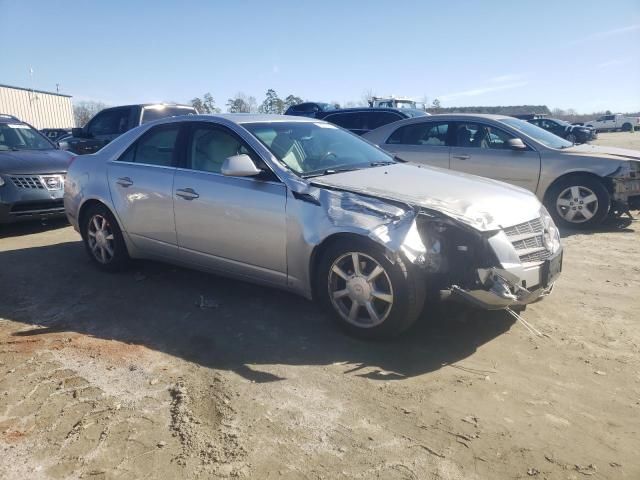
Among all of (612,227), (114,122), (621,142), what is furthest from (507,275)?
(621,142)

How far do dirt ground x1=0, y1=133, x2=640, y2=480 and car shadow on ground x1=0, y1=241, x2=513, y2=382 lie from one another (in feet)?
0.06

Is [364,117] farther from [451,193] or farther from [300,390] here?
[300,390]

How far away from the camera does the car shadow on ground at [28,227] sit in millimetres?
7589

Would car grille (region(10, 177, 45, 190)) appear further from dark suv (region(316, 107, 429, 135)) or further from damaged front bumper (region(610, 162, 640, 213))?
damaged front bumper (region(610, 162, 640, 213))

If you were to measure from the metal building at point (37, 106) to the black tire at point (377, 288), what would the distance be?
131 feet

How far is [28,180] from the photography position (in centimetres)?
734

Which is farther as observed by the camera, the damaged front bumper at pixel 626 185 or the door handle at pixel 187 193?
the damaged front bumper at pixel 626 185

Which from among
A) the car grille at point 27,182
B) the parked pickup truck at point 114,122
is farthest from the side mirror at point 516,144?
the car grille at point 27,182

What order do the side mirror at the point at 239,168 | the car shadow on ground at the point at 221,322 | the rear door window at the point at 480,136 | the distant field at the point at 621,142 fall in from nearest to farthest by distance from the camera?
the car shadow on ground at the point at 221,322 < the side mirror at the point at 239,168 < the rear door window at the point at 480,136 < the distant field at the point at 621,142

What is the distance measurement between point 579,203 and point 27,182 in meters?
7.95

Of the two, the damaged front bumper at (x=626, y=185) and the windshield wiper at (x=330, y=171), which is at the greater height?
the windshield wiper at (x=330, y=171)

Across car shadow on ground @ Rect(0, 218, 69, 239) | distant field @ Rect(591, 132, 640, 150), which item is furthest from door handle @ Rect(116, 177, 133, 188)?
distant field @ Rect(591, 132, 640, 150)

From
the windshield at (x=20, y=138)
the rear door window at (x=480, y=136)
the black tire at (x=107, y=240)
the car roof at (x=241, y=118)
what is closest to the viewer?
the car roof at (x=241, y=118)

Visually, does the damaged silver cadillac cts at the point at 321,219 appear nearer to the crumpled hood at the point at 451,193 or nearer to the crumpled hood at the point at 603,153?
the crumpled hood at the point at 451,193
